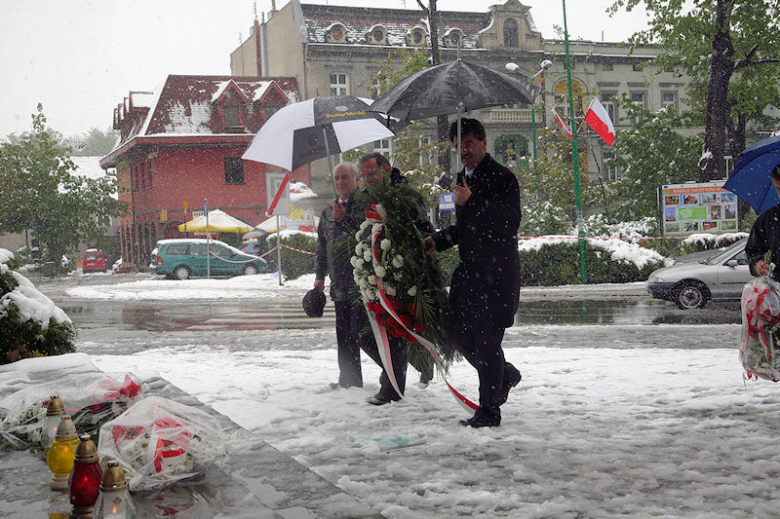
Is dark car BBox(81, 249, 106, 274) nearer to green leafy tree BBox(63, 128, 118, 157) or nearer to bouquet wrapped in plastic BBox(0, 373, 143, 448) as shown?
bouquet wrapped in plastic BBox(0, 373, 143, 448)

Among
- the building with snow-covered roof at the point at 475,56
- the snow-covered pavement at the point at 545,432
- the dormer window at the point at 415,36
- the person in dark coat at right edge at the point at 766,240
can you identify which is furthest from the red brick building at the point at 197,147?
the person in dark coat at right edge at the point at 766,240

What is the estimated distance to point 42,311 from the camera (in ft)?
24.7

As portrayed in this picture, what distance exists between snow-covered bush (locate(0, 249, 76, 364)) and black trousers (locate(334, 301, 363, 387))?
8.93 feet

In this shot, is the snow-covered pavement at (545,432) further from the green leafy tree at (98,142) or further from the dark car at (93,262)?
the green leafy tree at (98,142)

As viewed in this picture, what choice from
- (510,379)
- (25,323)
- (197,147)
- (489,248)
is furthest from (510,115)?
(489,248)

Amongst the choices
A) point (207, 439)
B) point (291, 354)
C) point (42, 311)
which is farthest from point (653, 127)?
point (207, 439)

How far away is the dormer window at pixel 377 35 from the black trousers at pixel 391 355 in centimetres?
4303

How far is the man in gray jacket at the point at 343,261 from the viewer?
673 cm

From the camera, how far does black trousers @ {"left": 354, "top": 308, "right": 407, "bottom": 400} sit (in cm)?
633

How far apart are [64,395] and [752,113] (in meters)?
28.7

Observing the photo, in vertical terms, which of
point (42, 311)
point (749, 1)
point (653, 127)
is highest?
point (749, 1)

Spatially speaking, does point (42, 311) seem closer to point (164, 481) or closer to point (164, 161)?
point (164, 481)

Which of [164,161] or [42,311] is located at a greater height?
[164,161]

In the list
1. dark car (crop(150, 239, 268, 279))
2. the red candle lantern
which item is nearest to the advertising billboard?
dark car (crop(150, 239, 268, 279))
